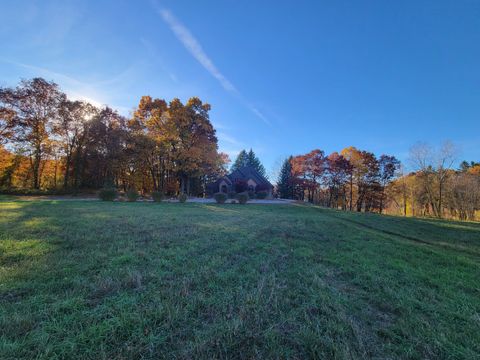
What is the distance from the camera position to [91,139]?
25672 mm

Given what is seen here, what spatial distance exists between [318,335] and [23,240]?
6164 mm

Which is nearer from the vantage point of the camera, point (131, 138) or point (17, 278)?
point (17, 278)

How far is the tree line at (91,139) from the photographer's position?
76.1 feet

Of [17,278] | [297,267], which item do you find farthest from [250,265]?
[17,278]

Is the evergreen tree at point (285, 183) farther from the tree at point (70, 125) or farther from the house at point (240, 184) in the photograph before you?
the tree at point (70, 125)

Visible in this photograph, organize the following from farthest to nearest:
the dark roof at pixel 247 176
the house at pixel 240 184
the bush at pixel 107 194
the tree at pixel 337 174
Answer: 1. the dark roof at pixel 247 176
2. the house at pixel 240 184
3. the tree at pixel 337 174
4. the bush at pixel 107 194

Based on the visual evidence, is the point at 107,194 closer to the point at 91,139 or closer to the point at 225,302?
the point at 91,139

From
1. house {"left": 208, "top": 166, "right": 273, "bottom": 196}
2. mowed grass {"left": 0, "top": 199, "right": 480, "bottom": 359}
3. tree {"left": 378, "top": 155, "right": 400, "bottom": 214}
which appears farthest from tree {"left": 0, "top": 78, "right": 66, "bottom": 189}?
tree {"left": 378, "top": 155, "right": 400, "bottom": 214}

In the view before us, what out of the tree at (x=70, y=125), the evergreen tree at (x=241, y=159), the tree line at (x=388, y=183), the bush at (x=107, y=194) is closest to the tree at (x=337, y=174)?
the tree line at (x=388, y=183)

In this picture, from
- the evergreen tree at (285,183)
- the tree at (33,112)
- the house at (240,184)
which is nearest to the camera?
the tree at (33,112)

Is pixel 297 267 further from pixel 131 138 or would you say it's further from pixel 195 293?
pixel 131 138

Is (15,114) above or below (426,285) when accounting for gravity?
above

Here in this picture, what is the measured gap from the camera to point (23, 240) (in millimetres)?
4492

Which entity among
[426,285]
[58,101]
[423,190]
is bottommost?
[426,285]
